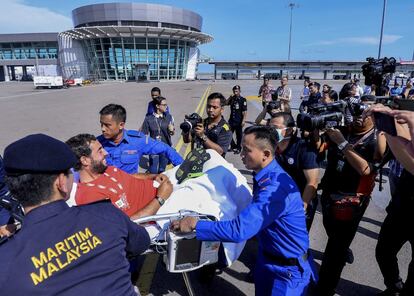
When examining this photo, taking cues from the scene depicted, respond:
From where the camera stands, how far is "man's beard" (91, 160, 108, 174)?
2657 millimetres

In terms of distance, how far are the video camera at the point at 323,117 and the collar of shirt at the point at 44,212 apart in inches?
74.9

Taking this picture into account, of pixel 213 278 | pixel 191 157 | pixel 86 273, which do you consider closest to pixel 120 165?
pixel 191 157

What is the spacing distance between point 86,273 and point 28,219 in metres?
0.34

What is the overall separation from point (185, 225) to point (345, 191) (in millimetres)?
1616

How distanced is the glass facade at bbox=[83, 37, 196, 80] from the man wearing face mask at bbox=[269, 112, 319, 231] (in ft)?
205

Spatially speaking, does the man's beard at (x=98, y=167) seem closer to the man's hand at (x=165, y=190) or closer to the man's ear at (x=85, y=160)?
the man's ear at (x=85, y=160)

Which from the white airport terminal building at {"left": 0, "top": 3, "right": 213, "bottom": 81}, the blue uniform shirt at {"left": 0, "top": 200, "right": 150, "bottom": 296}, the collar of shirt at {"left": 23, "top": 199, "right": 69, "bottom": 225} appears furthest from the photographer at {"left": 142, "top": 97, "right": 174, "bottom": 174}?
the white airport terminal building at {"left": 0, "top": 3, "right": 213, "bottom": 81}

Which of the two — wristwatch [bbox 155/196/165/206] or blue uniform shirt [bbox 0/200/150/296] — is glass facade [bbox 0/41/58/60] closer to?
wristwatch [bbox 155/196/165/206]

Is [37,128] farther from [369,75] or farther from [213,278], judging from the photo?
[369,75]

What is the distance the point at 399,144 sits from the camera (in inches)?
77.7

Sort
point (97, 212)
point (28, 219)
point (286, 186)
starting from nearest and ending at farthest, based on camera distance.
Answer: point (28, 219), point (97, 212), point (286, 186)

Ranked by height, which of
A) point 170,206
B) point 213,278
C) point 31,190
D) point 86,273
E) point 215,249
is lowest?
point 213,278

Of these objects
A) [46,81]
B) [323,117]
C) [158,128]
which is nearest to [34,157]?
[323,117]

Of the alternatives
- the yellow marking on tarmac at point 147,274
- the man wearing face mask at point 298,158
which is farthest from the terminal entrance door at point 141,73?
the man wearing face mask at point 298,158
